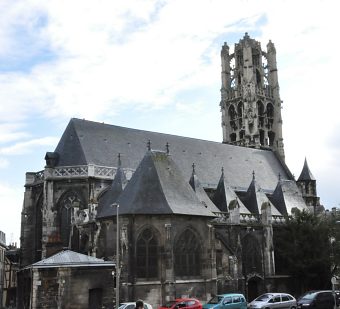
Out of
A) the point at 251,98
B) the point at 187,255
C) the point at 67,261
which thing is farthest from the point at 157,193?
the point at 251,98

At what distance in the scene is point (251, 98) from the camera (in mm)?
62656

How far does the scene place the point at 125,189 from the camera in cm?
3288

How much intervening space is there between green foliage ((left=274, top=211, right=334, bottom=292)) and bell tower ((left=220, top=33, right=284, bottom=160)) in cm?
2072

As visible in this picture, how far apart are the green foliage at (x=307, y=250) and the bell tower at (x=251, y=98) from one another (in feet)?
68.0

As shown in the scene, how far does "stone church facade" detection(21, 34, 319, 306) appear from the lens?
30219 millimetres

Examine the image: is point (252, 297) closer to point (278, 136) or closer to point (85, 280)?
point (85, 280)

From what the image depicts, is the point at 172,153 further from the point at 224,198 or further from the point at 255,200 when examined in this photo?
the point at 255,200

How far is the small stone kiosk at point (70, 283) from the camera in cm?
2620

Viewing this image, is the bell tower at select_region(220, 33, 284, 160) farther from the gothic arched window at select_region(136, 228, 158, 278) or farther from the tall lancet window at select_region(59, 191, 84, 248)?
the gothic arched window at select_region(136, 228, 158, 278)

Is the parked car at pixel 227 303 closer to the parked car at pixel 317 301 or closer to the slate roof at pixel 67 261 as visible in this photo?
the parked car at pixel 317 301

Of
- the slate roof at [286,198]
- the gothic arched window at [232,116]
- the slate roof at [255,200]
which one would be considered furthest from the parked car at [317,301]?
the gothic arched window at [232,116]

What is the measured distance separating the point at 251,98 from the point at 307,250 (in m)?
27.0

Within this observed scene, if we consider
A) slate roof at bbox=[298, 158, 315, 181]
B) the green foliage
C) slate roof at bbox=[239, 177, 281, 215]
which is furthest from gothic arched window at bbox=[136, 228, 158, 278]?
slate roof at bbox=[298, 158, 315, 181]

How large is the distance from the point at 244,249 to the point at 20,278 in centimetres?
1715
